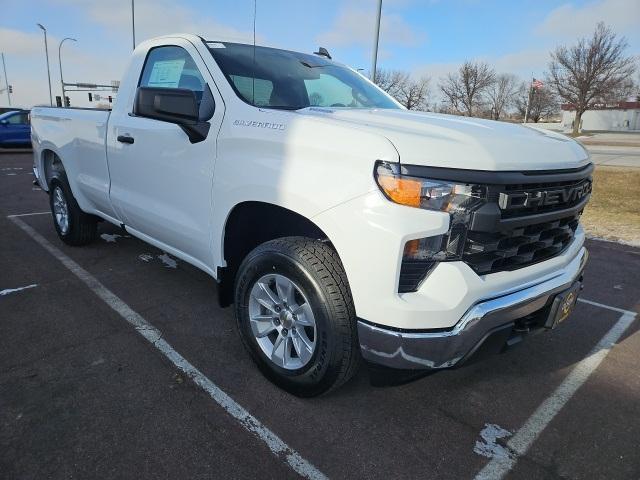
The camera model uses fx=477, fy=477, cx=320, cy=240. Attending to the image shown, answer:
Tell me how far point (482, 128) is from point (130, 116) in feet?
8.63

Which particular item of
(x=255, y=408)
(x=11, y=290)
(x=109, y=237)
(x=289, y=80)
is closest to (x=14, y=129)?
(x=109, y=237)

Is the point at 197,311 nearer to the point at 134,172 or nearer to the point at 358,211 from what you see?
the point at 134,172

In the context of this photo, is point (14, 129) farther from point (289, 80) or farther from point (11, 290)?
point (289, 80)

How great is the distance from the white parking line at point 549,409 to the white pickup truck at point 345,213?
21.7 inches

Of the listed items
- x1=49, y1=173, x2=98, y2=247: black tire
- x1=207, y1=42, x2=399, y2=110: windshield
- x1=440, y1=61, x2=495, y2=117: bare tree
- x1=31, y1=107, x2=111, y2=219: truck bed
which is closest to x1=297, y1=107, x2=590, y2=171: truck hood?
x1=207, y1=42, x2=399, y2=110: windshield

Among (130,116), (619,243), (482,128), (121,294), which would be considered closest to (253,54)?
(130,116)

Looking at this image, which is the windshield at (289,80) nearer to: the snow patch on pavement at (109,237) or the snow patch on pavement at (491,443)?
the snow patch on pavement at (491,443)

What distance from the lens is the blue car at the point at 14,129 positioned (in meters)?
17.3

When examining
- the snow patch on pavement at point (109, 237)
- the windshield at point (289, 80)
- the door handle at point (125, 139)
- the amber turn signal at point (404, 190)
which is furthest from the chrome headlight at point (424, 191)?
the snow patch on pavement at point (109, 237)

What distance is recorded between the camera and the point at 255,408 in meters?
2.56

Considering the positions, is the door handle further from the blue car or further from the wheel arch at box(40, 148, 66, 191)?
the blue car

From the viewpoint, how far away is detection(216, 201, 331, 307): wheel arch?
Result: 268 centimetres

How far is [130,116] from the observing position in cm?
366

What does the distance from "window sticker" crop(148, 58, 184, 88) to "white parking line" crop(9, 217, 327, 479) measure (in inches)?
68.4
